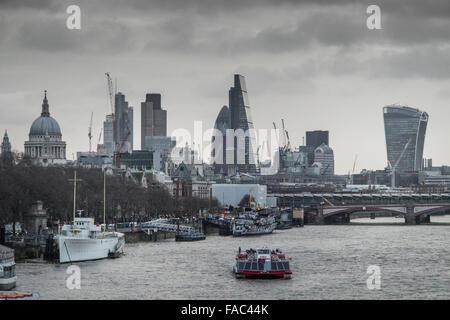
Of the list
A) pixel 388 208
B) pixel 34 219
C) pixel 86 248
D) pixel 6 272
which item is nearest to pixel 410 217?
pixel 388 208

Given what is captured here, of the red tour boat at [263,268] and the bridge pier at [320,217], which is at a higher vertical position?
the bridge pier at [320,217]

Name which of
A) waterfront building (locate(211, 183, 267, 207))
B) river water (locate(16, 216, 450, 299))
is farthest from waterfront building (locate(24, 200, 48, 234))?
waterfront building (locate(211, 183, 267, 207))

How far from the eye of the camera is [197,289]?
176ft

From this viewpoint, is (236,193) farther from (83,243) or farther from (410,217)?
(83,243)

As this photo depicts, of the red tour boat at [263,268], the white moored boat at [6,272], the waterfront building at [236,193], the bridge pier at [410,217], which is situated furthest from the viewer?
the waterfront building at [236,193]

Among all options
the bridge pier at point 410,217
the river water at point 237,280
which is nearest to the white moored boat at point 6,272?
the river water at point 237,280

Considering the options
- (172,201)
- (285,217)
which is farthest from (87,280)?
(285,217)

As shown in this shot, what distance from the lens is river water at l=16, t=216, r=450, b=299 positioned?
2053 inches

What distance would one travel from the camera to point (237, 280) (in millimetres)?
59719

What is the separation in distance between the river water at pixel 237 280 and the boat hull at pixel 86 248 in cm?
142

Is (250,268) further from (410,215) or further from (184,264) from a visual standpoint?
(410,215)

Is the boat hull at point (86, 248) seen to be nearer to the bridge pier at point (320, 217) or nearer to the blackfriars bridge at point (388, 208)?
the blackfriars bridge at point (388, 208)

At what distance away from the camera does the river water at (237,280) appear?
52.2 metres
